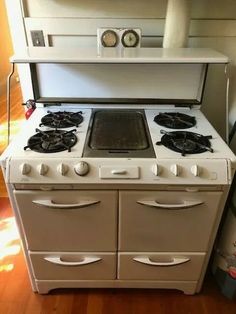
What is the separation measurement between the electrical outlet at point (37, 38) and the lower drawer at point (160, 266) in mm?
1153

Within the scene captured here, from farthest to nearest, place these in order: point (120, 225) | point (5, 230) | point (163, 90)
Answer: point (5, 230) → point (163, 90) → point (120, 225)

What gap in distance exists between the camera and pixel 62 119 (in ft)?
4.16

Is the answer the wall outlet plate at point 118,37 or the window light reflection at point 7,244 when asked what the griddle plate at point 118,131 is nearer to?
the wall outlet plate at point 118,37

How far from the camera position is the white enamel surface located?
112cm

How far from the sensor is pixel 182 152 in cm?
101

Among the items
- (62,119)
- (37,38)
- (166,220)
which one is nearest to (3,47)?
(37,38)

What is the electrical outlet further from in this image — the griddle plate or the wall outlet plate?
the griddle plate

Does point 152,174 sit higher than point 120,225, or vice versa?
point 152,174

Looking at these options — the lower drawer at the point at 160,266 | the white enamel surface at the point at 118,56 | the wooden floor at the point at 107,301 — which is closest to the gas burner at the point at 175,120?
the white enamel surface at the point at 118,56

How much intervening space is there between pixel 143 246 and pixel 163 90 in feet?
2.67

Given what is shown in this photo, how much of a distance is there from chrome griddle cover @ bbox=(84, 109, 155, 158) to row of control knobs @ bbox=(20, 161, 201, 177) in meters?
0.07

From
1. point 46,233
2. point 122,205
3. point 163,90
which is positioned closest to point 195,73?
point 163,90

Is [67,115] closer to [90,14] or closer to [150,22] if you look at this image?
[90,14]

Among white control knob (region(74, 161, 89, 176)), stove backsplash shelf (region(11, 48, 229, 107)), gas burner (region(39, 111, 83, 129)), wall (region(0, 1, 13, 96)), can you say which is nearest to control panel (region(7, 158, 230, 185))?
white control knob (region(74, 161, 89, 176))
